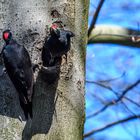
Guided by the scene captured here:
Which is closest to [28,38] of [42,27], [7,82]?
[42,27]

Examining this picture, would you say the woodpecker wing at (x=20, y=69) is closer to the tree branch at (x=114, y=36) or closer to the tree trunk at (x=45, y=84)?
the tree trunk at (x=45, y=84)

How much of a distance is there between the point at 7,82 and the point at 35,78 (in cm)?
11

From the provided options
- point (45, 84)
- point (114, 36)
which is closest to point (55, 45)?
point (45, 84)

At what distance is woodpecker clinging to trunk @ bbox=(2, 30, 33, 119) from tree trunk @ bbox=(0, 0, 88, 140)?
5cm

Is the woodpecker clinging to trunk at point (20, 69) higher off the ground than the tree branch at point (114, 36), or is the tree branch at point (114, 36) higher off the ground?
the tree branch at point (114, 36)

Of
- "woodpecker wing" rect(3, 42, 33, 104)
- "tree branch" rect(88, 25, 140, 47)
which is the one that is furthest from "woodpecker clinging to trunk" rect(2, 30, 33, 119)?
"tree branch" rect(88, 25, 140, 47)

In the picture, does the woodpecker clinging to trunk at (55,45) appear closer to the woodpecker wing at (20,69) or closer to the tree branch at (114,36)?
the woodpecker wing at (20,69)

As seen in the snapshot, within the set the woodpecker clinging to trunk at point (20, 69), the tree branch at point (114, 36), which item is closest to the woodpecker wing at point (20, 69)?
the woodpecker clinging to trunk at point (20, 69)

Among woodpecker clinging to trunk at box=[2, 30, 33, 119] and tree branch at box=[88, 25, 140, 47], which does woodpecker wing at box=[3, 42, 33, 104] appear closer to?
woodpecker clinging to trunk at box=[2, 30, 33, 119]

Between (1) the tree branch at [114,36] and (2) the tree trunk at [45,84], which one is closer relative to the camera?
(2) the tree trunk at [45,84]

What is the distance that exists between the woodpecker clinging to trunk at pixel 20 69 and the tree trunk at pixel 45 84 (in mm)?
47

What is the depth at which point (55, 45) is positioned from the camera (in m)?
1.61

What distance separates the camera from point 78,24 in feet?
5.71

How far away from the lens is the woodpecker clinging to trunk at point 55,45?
62.5 inches
